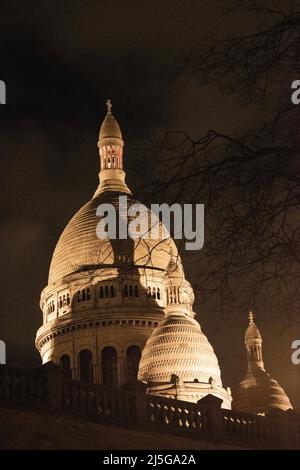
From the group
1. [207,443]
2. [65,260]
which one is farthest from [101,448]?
[65,260]

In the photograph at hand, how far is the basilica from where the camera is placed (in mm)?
85875

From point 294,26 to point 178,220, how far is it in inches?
120

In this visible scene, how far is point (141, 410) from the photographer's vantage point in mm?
26250

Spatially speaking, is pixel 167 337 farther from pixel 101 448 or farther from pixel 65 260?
pixel 101 448

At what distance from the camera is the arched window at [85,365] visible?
96125 millimetres

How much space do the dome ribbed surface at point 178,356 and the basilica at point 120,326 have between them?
0.07 metres

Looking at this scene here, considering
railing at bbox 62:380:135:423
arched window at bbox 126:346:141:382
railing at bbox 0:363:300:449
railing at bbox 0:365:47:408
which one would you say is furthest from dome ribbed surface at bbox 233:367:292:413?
railing at bbox 0:365:47:408

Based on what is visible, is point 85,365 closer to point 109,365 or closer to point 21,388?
point 109,365

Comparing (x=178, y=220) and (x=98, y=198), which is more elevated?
(x=98, y=198)

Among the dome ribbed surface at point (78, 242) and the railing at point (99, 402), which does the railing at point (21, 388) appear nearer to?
the railing at point (99, 402)

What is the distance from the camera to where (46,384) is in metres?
24.5

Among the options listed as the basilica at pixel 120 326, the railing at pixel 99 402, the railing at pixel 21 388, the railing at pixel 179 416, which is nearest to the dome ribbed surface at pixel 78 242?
the basilica at pixel 120 326

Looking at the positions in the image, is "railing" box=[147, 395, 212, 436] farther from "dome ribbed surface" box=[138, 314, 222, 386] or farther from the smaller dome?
the smaller dome
